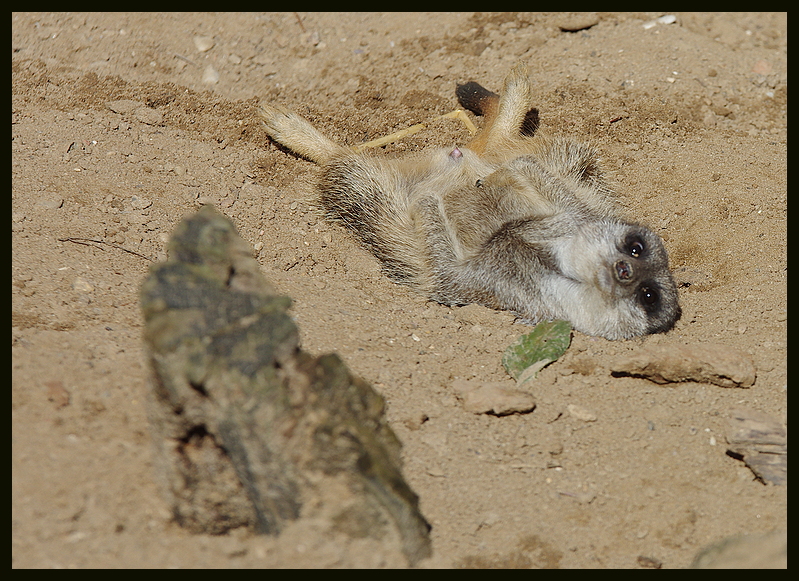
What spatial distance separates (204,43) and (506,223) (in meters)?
2.73

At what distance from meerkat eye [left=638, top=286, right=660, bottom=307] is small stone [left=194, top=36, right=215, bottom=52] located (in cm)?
351

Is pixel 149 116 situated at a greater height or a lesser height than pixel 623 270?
greater

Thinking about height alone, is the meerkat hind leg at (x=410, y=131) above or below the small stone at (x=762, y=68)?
above

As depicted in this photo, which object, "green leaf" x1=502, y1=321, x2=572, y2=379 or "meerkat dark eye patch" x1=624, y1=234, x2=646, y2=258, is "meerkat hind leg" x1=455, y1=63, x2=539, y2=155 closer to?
"meerkat dark eye patch" x1=624, y1=234, x2=646, y2=258

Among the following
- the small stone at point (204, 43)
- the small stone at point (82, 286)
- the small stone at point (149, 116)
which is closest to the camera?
the small stone at point (82, 286)

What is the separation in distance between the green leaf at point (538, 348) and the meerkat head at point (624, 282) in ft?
0.84

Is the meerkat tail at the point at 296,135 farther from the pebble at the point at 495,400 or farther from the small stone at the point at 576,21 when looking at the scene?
the small stone at the point at 576,21

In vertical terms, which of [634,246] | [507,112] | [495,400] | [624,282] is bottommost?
[495,400]

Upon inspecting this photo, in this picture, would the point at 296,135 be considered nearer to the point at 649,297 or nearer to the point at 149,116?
the point at 149,116

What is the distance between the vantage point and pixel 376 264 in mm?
4137

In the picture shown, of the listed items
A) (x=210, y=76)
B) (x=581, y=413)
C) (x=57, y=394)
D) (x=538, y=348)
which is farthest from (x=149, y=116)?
(x=581, y=413)

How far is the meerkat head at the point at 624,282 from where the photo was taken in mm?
3686

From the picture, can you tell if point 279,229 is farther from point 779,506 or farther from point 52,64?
point 779,506

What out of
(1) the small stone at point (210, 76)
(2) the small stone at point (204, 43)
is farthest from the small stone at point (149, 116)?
(2) the small stone at point (204, 43)
